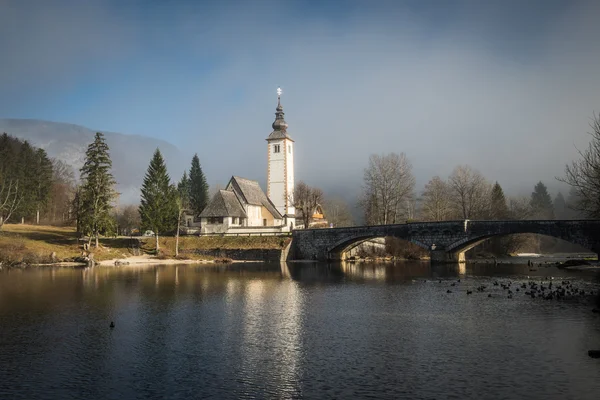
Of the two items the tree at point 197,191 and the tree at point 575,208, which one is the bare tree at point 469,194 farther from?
the tree at point 197,191

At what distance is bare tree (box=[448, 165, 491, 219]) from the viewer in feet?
287

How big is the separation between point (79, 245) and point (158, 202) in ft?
43.5

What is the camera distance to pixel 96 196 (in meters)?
70.2

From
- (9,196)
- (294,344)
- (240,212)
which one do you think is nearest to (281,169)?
(240,212)

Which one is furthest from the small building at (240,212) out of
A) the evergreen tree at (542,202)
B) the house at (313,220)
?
the evergreen tree at (542,202)

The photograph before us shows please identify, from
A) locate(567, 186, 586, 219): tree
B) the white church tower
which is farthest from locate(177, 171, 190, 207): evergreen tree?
locate(567, 186, 586, 219): tree

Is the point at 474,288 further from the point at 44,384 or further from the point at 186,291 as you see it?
the point at 44,384

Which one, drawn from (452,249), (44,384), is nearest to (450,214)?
(452,249)

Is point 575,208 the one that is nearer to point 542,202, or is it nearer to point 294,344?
point 294,344

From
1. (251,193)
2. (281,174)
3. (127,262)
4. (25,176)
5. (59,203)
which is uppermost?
(281,174)

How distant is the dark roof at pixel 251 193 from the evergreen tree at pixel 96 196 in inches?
911

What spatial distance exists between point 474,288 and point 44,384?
3206cm

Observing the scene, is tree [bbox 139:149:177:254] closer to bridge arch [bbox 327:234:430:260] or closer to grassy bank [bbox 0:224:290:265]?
grassy bank [bbox 0:224:290:265]

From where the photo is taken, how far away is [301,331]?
930 inches
